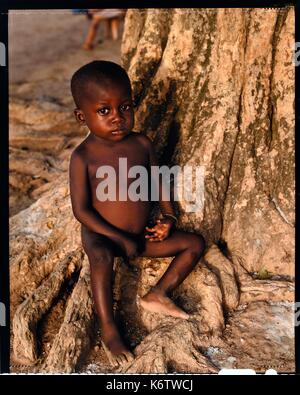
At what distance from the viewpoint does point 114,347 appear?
2.83 metres

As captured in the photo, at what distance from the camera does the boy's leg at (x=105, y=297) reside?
283 cm

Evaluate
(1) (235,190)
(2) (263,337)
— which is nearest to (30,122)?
(1) (235,190)

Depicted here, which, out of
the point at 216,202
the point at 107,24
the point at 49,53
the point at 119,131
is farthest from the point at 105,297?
the point at 107,24

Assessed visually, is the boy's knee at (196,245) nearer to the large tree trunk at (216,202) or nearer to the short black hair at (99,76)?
the large tree trunk at (216,202)

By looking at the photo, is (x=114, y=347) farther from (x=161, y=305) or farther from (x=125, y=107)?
(x=125, y=107)

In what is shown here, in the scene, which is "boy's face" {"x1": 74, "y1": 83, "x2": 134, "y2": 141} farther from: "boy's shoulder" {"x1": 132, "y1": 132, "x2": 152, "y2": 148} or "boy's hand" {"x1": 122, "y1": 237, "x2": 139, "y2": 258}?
"boy's hand" {"x1": 122, "y1": 237, "x2": 139, "y2": 258}

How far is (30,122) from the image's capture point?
600 cm

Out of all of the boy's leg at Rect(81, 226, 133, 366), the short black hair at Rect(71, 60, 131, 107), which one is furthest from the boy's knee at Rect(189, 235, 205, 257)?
the short black hair at Rect(71, 60, 131, 107)

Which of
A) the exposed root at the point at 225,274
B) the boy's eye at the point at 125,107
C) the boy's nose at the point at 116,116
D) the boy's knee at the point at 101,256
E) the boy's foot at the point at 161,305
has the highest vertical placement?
the boy's eye at the point at 125,107

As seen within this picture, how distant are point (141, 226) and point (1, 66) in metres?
1.09

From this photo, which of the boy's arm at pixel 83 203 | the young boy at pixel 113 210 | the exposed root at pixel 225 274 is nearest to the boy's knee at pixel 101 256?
the young boy at pixel 113 210

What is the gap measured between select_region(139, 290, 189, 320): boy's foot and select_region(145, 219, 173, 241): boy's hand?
276 mm

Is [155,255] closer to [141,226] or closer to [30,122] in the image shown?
[141,226]

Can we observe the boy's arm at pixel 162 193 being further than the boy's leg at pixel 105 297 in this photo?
Yes
